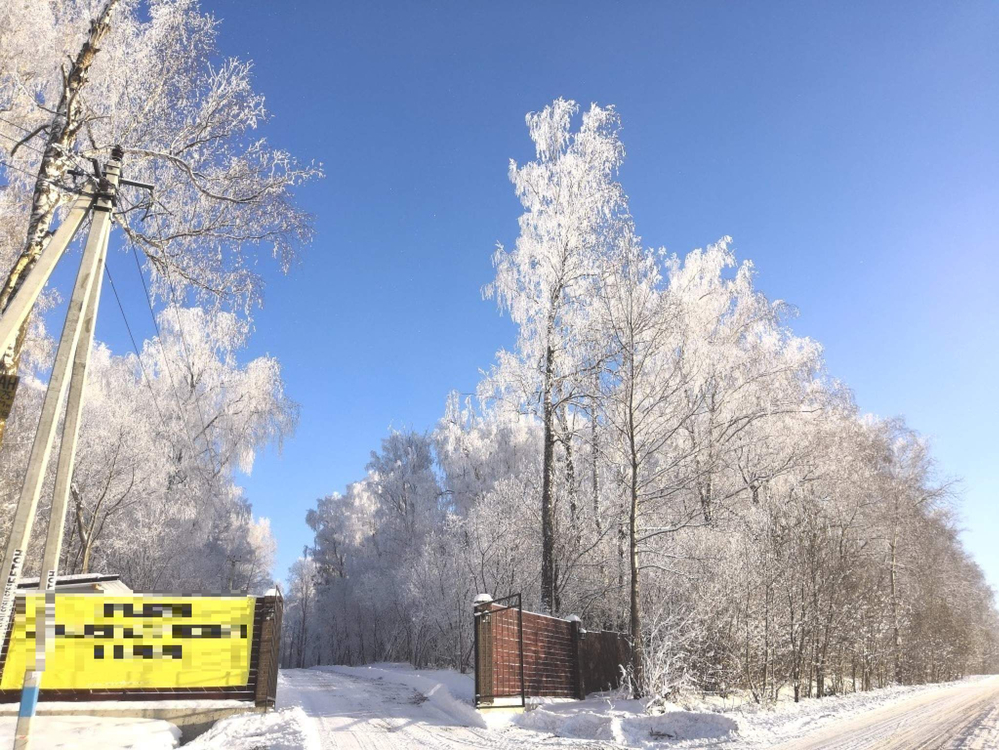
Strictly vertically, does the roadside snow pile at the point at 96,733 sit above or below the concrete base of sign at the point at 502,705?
above

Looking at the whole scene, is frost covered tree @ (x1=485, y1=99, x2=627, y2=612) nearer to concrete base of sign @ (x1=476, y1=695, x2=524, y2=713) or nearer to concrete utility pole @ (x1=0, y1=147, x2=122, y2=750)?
concrete base of sign @ (x1=476, y1=695, x2=524, y2=713)

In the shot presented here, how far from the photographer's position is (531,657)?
33.2ft

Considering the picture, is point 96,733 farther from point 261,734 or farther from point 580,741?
point 580,741

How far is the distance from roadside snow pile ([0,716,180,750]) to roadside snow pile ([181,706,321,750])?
43cm

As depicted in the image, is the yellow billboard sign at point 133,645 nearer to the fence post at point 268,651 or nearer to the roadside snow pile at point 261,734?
the fence post at point 268,651

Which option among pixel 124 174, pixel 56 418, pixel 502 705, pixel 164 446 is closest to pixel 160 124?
pixel 124 174

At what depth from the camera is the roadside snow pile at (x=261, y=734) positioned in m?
6.46

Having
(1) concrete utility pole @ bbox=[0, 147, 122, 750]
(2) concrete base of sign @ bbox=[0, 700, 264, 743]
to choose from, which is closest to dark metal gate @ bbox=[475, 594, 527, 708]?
(2) concrete base of sign @ bbox=[0, 700, 264, 743]

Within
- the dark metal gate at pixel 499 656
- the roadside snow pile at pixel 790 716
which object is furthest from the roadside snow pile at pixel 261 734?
the roadside snow pile at pixel 790 716

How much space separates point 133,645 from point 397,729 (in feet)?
12.6

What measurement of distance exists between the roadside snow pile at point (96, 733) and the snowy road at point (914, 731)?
7100 mm

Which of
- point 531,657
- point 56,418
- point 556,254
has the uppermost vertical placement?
point 556,254

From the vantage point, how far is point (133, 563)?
2561cm

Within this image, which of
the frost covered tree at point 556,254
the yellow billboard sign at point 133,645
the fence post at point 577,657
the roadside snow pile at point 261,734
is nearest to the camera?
the roadside snow pile at point 261,734
